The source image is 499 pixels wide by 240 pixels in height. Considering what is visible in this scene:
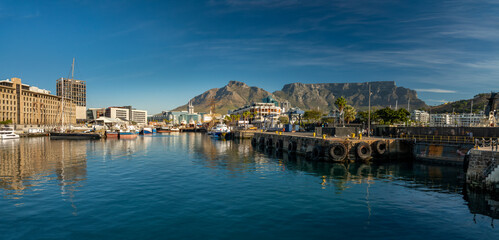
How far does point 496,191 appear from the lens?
2319 cm

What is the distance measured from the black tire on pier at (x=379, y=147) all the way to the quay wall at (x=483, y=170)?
58.3ft

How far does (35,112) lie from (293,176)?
210 meters

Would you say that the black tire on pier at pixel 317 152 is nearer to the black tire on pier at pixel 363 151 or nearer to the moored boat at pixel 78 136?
the black tire on pier at pixel 363 151

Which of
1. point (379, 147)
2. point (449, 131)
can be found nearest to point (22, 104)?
point (379, 147)

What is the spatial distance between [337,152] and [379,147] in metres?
7.67

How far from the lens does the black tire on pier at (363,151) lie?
1676 inches

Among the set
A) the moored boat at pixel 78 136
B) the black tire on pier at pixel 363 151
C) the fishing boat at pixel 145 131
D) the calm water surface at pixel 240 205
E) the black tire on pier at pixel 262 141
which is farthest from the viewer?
the fishing boat at pixel 145 131

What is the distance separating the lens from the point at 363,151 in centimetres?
4325

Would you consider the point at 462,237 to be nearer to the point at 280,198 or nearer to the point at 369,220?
the point at 369,220

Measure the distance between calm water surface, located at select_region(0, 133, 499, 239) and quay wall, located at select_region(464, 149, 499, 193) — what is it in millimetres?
1434

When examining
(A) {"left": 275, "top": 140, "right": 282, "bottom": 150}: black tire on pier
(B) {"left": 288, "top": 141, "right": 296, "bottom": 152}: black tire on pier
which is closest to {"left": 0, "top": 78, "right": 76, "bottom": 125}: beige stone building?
(A) {"left": 275, "top": 140, "right": 282, "bottom": 150}: black tire on pier

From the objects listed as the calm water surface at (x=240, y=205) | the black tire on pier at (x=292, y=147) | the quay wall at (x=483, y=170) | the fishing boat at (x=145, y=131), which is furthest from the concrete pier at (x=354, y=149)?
the fishing boat at (x=145, y=131)

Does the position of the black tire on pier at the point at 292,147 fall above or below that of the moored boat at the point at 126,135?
above

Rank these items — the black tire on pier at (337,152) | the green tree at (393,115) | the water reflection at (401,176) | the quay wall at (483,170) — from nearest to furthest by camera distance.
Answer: the water reflection at (401,176) → the quay wall at (483,170) → the black tire on pier at (337,152) → the green tree at (393,115)
